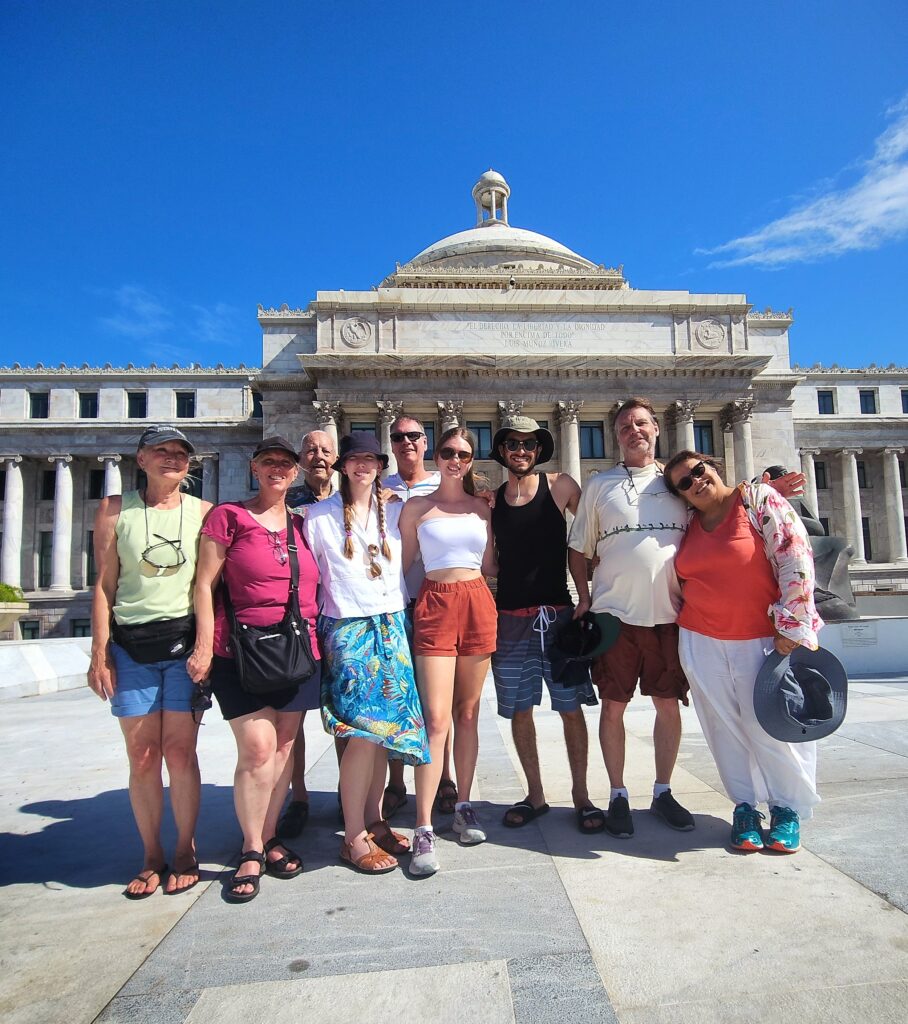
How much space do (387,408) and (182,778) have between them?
2833 centimetres

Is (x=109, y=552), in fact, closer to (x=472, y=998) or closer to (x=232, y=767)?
(x=472, y=998)

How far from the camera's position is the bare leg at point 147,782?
3.44 metres

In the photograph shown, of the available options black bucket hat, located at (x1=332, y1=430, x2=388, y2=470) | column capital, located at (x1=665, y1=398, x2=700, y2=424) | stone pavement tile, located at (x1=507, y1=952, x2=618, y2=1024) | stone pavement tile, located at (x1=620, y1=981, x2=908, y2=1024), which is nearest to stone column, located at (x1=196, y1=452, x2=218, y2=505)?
column capital, located at (x1=665, y1=398, x2=700, y2=424)

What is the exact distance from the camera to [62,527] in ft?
121

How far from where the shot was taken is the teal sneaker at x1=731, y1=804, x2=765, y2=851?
11.6 ft

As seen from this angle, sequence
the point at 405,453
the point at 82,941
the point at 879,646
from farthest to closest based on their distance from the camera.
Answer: the point at 879,646, the point at 405,453, the point at 82,941

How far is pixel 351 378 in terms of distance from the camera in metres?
31.3

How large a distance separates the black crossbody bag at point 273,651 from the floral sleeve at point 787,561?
2572 mm

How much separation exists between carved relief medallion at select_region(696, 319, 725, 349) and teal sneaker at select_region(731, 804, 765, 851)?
1274 inches

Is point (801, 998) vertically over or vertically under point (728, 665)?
under

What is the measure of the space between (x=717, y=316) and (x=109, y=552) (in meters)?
34.4

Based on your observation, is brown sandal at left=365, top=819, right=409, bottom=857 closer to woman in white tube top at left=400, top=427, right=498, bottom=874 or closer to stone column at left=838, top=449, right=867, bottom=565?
woman in white tube top at left=400, top=427, right=498, bottom=874

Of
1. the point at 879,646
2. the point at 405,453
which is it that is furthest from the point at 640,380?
the point at 405,453

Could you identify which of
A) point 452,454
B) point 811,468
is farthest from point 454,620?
point 811,468
